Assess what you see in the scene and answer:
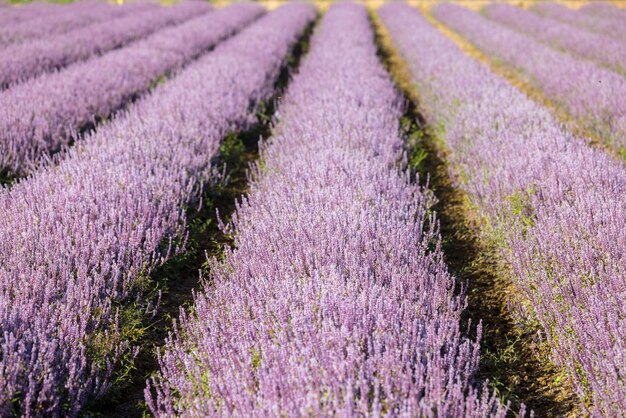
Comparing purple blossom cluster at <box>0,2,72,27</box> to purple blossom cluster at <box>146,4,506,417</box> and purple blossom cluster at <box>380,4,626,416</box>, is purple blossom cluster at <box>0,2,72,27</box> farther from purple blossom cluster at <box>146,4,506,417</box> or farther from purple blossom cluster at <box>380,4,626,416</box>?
purple blossom cluster at <box>146,4,506,417</box>

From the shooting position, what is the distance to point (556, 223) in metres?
2.80

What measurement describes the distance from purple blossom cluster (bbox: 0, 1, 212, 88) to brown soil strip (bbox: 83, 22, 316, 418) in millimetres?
2810

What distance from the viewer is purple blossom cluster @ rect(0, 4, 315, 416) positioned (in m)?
1.83

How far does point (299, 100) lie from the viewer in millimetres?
5613

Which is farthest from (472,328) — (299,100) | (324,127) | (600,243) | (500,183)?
(299,100)

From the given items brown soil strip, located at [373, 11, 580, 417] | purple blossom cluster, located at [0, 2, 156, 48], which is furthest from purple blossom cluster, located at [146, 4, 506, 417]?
purple blossom cluster, located at [0, 2, 156, 48]

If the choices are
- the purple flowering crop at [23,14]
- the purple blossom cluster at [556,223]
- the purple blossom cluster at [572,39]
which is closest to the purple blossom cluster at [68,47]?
the purple flowering crop at [23,14]

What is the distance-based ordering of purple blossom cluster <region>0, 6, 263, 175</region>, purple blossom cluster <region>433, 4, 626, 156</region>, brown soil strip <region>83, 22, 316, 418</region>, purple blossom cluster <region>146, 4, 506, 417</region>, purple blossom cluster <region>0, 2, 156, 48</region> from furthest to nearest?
purple blossom cluster <region>0, 2, 156, 48</region>, purple blossom cluster <region>433, 4, 626, 156</region>, purple blossom cluster <region>0, 6, 263, 175</region>, brown soil strip <region>83, 22, 316, 418</region>, purple blossom cluster <region>146, 4, 506, 417</region>

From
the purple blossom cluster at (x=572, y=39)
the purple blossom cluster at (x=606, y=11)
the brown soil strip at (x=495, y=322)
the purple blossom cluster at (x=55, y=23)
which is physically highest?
the purple blossom cluster at (x=55, y=23)

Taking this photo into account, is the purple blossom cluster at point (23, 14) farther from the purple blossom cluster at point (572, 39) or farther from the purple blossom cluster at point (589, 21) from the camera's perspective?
the purple blossom cluster at point (589, 21)

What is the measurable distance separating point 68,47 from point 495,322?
8092 mm

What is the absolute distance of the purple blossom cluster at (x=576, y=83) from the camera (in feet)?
17.2

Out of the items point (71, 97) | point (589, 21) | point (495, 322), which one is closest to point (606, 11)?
point (589, 21)

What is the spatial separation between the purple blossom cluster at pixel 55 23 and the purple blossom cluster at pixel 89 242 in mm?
5537
